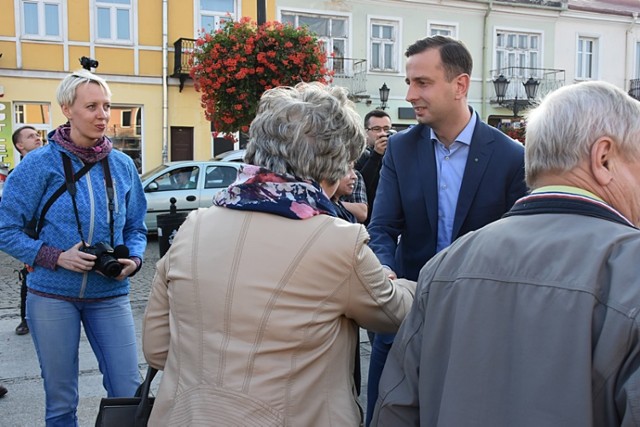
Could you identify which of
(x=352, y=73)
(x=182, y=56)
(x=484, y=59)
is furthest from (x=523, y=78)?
(x=182, y=56)

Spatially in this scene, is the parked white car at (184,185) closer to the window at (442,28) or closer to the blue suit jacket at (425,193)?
the blue suit jacket at (425,193)

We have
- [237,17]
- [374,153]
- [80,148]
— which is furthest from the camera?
[237,17]

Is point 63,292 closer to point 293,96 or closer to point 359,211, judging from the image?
point 293,96

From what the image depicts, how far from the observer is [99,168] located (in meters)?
3.02

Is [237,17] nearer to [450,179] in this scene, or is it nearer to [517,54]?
[517,54]

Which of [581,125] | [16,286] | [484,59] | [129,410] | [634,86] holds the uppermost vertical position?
[484,59]

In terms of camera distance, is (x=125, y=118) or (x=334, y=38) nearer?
(x=125, y=118)

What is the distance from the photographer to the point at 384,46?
849 inches

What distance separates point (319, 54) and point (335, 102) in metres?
10.3

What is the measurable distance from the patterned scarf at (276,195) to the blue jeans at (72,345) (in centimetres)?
142

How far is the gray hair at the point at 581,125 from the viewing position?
4.70ft

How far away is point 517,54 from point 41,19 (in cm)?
1591

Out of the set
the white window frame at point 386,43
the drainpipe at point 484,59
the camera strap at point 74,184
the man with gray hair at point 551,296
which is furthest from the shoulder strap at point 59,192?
the drainpipe at point 484,59

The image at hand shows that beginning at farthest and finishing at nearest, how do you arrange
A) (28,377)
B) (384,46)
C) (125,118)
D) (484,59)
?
1. (484,59)
2. (384,46)
3. (125,118)
4. (28,377)
